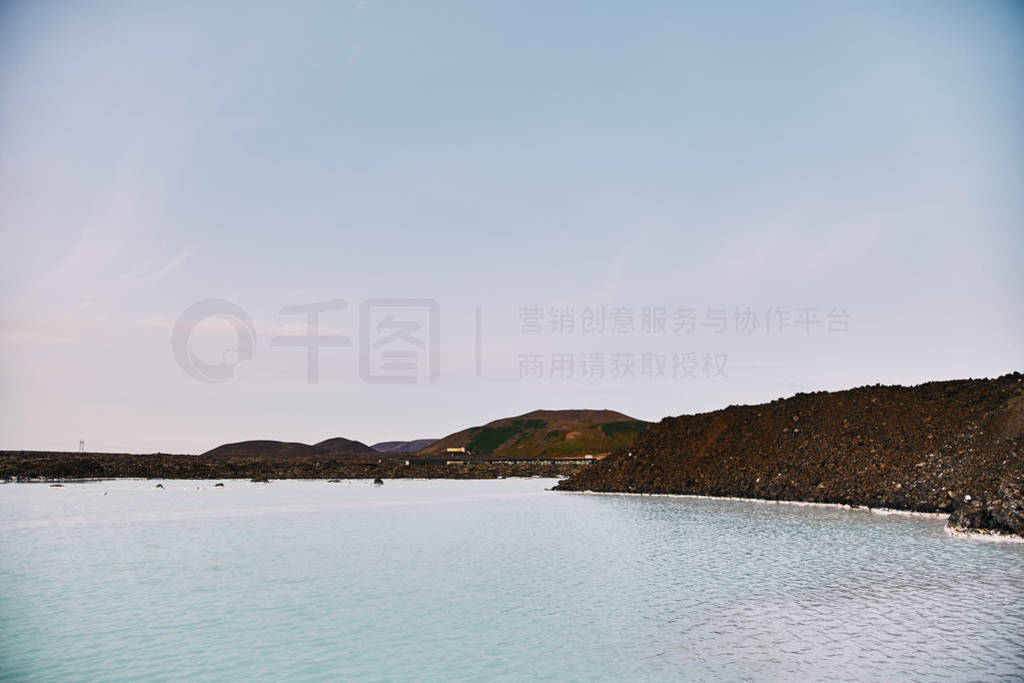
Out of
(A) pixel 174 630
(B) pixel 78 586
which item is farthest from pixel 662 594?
(B) pixel 78 586

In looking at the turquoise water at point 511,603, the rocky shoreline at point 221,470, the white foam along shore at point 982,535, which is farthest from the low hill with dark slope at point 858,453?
the rocky shoreline at point 221,470

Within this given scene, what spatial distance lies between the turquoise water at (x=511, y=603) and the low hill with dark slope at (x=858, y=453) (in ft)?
20.3

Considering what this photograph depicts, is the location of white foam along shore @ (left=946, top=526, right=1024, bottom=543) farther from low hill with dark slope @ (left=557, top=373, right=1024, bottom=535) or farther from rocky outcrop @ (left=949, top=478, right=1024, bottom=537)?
low hill with dark slope @ (left=557, top=373, right=1024, bottom=535)

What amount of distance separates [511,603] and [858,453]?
1549 inches

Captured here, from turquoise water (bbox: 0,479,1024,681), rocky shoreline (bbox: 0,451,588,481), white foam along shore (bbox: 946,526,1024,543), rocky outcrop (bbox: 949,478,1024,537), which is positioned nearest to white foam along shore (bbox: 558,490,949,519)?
turquoise water (bbox: 0,479,1024,681)

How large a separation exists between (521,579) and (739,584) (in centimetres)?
594

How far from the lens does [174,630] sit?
1427cm

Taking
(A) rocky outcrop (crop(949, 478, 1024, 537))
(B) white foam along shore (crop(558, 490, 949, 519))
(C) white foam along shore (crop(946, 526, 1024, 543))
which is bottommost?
(B) white foam along shore (crop(558, 490, 949, 519))

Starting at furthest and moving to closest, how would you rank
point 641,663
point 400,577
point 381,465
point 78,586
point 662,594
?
point 381,465
point 400,577
point 78,586
point 662,594
point 641,663

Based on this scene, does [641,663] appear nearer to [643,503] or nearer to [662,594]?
[662,594]

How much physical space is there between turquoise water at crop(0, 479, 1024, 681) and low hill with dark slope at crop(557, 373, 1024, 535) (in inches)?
243

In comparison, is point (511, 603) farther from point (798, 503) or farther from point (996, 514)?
point (798, 503)

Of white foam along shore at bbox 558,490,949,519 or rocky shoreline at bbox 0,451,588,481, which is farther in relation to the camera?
rocky shoreline at bbox 0,451,588,481

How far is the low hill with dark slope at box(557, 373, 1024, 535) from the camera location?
38.5 m
